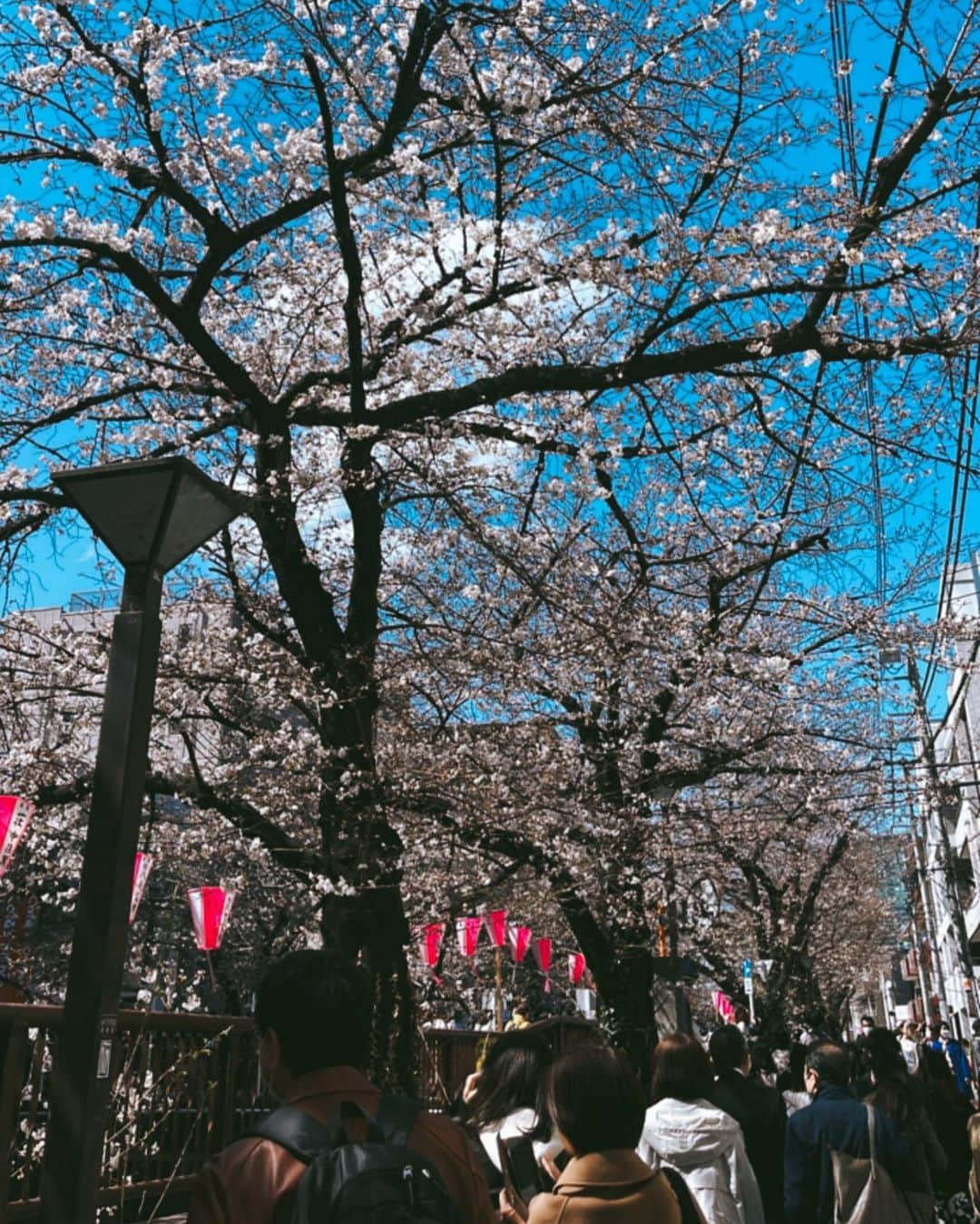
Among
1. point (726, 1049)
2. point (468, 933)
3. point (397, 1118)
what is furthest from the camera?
point (468, 933)

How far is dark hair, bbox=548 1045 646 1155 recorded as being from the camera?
9.38 feet

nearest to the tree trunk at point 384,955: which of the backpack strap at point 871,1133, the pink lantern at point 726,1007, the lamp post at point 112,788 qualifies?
the backpack strap at point 871,1133

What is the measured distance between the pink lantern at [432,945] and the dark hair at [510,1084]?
437 inches

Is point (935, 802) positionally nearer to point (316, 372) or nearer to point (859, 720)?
point (859, 720)

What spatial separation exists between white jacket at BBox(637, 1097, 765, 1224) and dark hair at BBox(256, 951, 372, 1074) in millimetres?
2479

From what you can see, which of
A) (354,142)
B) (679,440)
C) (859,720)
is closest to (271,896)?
(859,720)

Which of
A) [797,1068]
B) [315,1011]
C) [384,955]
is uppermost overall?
[384,955]

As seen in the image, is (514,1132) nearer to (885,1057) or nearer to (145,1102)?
(145,1102)

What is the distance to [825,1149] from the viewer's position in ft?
15.4

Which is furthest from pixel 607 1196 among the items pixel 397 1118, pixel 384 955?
pixel 384 955

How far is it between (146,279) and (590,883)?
8.73 m

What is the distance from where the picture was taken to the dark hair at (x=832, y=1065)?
5.25m

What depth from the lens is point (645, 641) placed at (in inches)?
393

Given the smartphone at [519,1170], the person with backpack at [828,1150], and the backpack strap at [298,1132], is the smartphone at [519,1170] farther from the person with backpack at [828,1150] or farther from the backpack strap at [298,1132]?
the backpack strap at [298,1132]
